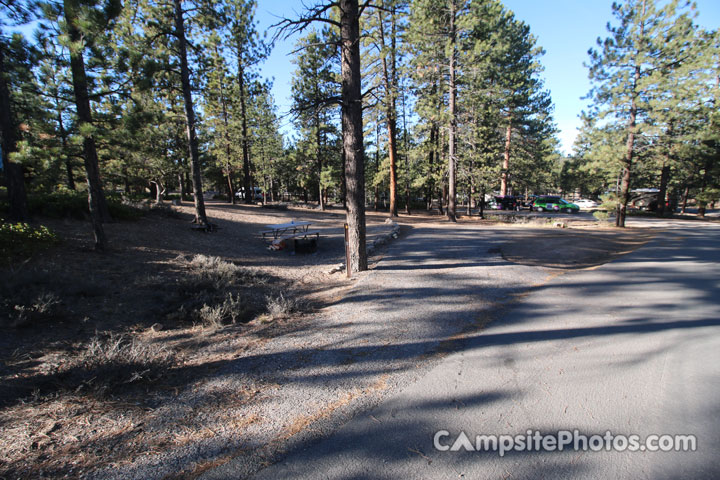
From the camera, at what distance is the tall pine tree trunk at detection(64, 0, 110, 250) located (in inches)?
246

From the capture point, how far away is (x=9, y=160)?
293 inches

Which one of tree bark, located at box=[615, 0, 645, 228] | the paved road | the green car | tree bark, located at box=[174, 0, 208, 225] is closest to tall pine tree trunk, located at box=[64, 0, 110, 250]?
tree bark, located at box=[174, 0, 208, 225]

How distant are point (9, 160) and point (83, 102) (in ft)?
7.13

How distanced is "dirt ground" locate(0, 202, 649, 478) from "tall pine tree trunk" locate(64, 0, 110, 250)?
0.90 meters

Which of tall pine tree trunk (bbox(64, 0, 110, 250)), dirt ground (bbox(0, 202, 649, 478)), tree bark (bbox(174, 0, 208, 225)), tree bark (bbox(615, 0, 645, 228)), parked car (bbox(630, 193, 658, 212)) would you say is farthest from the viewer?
parked car (bbox(630, 193, 658, 212))

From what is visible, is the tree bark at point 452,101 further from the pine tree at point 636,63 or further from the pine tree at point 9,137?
the pine tree at point 9,137

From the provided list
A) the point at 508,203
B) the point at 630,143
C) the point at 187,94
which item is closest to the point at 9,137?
the point at 187,94

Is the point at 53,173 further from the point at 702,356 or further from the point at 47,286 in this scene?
the point at 702,356

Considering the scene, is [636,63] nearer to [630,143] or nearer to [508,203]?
[630,143]

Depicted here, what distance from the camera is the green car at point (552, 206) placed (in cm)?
3425

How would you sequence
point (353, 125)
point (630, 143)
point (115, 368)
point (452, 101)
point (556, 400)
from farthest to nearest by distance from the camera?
point (452, 101) → point (630, 143) → point (353, 125) → point (115, 368) → point (556, 400)

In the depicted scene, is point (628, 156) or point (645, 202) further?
point (645, 202)

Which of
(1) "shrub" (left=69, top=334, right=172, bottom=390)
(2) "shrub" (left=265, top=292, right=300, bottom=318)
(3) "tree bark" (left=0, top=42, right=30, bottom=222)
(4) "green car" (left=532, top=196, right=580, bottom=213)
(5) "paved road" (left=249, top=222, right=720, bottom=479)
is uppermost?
(3) "tree bark" (left=0, top=42, right=30, bottom=222)

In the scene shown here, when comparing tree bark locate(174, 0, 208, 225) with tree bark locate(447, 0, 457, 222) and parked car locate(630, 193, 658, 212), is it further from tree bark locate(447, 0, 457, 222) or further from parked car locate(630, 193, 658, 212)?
parked car locate(630, 193, 658, 212)
